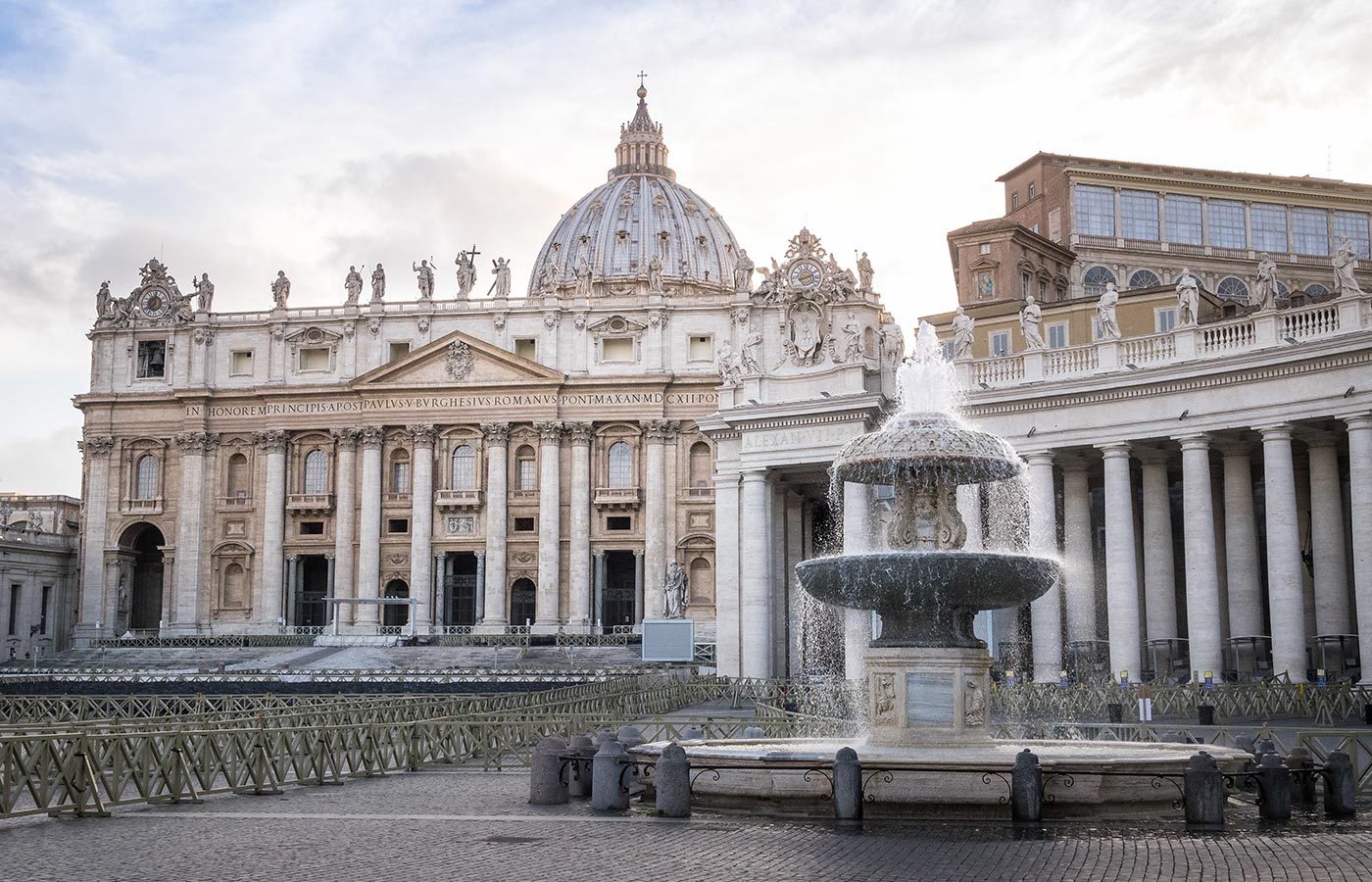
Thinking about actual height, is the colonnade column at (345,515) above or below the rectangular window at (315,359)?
below

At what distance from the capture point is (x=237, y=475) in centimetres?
9619

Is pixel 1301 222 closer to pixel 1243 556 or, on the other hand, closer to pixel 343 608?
pixel 1243 556

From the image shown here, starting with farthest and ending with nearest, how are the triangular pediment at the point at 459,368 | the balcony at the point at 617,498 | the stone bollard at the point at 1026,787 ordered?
the triangular pediment at the point at 459,368 → the balcony at the point at 617,498 → the stone bollard at the point at 1026,787

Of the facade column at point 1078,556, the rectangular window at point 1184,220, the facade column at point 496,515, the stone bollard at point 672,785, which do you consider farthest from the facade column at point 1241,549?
the facade column at point 496,515

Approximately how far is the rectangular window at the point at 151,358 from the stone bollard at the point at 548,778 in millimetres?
84802

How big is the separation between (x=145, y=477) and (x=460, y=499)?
69.5 ft

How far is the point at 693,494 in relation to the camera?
298 feet

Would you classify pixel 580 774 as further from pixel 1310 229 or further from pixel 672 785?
pixel 1310 229

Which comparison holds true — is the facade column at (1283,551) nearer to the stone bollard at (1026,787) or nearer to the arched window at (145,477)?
the stone bollard at (1026,787)

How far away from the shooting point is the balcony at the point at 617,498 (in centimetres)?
9050

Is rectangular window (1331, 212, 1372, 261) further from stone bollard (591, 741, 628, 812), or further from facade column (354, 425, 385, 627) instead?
stone bollard (591, 741, 628, 812)

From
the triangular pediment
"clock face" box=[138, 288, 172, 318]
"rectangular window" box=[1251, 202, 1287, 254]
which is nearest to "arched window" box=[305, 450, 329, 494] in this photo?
the triangular pediment

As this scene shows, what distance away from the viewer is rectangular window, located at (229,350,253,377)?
3814 inches

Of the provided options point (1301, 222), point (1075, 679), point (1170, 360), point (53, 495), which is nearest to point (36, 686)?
point (1075, 679)
